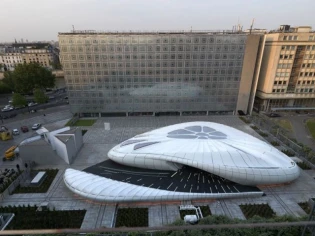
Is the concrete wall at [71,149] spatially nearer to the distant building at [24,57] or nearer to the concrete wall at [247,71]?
the concrete wall at [247,71]

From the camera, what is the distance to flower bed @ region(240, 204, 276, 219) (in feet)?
64.0

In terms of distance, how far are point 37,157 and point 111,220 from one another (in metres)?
15.5

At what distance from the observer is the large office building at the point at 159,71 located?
4259cm

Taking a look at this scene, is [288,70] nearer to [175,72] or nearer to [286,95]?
[286,95]

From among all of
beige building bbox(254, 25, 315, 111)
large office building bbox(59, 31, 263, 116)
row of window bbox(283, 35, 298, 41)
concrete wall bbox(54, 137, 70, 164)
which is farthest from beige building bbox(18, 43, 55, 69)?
row of window bbox(283, 35, 298, 41)

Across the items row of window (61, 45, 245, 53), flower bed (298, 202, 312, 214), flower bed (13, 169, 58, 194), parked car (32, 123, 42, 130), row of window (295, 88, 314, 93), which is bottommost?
flower bed (13, 169, 58, 194)

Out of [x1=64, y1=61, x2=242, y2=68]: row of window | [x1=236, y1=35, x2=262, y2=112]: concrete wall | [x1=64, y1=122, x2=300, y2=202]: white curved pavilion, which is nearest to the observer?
[x1=64, y1=122, x2=300, y2=202]: white curved pavilion

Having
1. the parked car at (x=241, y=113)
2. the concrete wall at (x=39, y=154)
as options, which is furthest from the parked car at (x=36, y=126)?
the parked car at (x=241, y=113)

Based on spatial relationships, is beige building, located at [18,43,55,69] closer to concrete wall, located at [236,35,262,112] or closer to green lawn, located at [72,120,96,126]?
green lawn, located at [72,120,96,126]

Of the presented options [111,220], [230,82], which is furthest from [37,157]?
[230,82]

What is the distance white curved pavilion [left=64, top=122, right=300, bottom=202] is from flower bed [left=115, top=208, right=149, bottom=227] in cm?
116

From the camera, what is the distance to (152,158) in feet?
76.3

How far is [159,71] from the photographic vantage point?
44.9 metres

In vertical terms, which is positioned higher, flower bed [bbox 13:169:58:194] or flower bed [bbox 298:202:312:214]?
flower bed [bbox 298:202:312:214]
